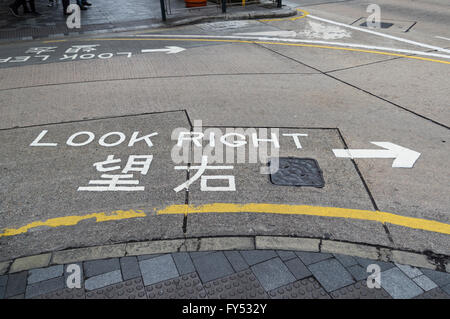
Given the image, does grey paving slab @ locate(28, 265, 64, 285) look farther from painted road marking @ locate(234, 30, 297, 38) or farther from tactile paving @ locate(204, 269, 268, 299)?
painted road marking @ locate(234, 30, 297, 38)

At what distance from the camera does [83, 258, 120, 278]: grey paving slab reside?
10.8ft

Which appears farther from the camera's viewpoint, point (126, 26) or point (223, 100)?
point (126, 26)

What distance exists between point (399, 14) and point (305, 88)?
32.0 feet

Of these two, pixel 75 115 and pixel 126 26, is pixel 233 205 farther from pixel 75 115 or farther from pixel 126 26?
pixel 126 26

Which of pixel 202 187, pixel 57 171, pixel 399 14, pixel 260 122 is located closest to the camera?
pixel 202 187

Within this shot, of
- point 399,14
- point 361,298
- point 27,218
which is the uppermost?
point 399,14

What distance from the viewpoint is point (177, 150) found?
5207mm

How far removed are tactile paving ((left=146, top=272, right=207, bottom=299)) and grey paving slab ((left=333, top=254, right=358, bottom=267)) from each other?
131 cm

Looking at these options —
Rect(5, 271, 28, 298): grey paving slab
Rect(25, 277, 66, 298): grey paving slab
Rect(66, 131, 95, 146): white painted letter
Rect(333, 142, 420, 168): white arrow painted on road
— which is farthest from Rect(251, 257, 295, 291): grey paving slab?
Rect(66, 131, 95, 146): white painted letter

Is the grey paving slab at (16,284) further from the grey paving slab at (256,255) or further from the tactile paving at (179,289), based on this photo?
the grey paving slab at (256,255)

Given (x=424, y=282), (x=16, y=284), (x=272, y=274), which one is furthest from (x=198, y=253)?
(x=424, y=282)

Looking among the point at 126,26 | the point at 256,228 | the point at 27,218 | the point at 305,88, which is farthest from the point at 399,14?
the point at 27,218

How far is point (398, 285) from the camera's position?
10.2 ft

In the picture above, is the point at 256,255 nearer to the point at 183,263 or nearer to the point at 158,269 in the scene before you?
the point at 183,263
